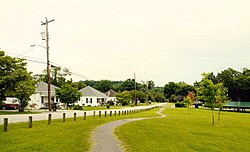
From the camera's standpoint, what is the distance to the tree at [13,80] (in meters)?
38.6

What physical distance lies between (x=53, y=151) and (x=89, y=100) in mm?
75937

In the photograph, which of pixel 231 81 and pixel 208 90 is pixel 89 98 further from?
pixel 208 90

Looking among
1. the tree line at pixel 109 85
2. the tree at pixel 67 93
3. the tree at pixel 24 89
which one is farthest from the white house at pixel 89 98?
the tree at pixel 24 89

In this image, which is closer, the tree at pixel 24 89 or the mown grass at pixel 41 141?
the mown grass at pixel 41 141

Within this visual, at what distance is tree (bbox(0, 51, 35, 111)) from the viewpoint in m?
38.6

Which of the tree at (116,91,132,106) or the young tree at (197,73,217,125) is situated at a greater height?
the young tree at (197,73,217,125)

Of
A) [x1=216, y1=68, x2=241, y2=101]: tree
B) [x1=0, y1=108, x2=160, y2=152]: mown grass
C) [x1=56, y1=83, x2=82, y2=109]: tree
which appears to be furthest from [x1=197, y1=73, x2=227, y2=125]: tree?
[x1=216, y1=68, x2=241, y2=101]: tree

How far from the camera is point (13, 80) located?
38781 mm

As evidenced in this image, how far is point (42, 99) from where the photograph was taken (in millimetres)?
65188

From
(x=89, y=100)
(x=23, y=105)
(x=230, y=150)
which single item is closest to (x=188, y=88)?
(x=89, y=100)

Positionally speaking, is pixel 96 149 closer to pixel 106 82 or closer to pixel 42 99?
pixel 42 99

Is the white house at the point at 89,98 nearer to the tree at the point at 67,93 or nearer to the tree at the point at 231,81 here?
the tree at the point at 67,93

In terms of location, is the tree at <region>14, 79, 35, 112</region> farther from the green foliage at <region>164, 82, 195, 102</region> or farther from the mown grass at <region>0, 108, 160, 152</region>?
the green foliage at <region>164, 82, 195, 102</region>

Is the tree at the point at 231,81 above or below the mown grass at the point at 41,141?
above
